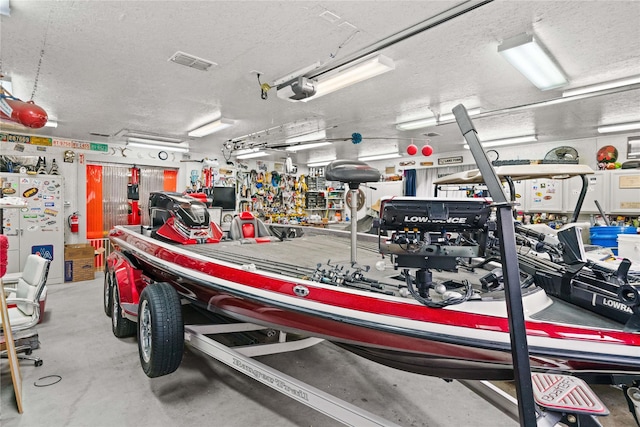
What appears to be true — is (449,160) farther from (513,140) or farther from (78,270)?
(78,270)

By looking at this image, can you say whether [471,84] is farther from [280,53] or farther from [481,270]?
[481,270]

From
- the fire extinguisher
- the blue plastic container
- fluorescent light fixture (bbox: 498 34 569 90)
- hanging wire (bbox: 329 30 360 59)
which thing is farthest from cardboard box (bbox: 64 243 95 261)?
the blue plastic container

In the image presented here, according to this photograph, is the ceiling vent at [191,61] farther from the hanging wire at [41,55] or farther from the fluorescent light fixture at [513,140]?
the fluorescent light fixture at [513,140]

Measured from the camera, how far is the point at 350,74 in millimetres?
3357

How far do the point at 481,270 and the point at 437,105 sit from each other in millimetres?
3153

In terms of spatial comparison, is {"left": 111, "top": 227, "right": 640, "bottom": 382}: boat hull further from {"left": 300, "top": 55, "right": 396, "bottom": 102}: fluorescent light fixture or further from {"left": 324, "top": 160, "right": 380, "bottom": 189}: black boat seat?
{"left": 300, "top": 55, "right": 396, "bottom": 102}: fluorescent light fixture

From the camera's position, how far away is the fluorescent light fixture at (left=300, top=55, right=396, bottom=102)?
3.12 m

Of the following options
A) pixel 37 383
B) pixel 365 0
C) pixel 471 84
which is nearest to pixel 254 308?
pixel 37 383

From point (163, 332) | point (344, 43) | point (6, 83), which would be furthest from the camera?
point (6, 83)

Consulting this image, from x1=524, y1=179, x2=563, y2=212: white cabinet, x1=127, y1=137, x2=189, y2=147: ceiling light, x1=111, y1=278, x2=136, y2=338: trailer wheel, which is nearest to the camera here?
x1=111, y1=278, x2=136, y2=338: trailer wheel

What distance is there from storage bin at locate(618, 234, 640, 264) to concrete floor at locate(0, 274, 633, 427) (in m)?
1.30

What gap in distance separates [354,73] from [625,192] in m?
5.36

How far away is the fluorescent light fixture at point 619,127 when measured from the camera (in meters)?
5.72

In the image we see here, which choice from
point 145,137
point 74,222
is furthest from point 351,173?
point 74,222
